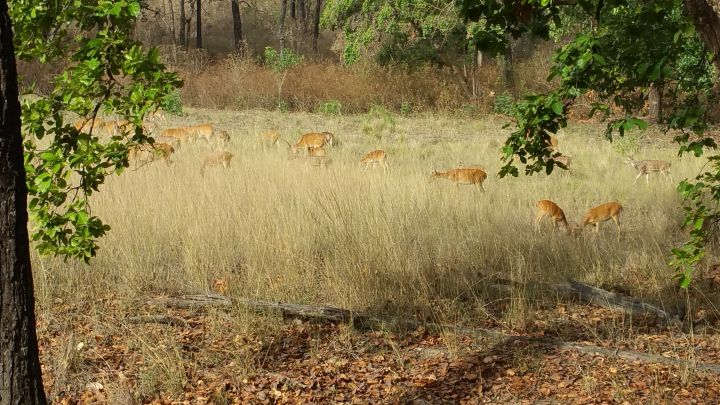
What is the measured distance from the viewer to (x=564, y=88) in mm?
5074

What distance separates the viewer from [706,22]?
5.00 m

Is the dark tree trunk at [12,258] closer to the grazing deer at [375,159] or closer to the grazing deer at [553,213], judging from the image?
the grazing deer at [553,213]

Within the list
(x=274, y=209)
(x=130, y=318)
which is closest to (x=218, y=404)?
(x=130, y=318)

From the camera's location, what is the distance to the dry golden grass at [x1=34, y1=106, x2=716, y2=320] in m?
6.83

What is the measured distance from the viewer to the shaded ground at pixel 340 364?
505 cm

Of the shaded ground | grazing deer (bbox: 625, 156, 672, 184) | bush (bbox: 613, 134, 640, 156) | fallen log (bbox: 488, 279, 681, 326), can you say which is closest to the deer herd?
grazing deer (bbox: 625, 156, 672, 184)

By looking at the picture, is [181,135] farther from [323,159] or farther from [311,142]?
[323,159]

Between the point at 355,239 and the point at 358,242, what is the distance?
0.12 meters

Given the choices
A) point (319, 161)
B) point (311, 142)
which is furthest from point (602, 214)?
point (311, 142)

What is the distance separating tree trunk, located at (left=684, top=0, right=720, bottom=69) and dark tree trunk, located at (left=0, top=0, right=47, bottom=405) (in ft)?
12.4

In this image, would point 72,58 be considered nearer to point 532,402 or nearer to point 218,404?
point 218,404

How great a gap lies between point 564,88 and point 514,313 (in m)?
1.96

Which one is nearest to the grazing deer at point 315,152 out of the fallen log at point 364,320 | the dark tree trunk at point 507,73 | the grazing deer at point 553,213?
the grazing deer at point 553,213

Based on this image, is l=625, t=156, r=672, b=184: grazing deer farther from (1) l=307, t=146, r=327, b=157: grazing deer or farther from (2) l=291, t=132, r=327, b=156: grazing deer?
(2) l=291, t=132, r=327, b=156: grazing deer
